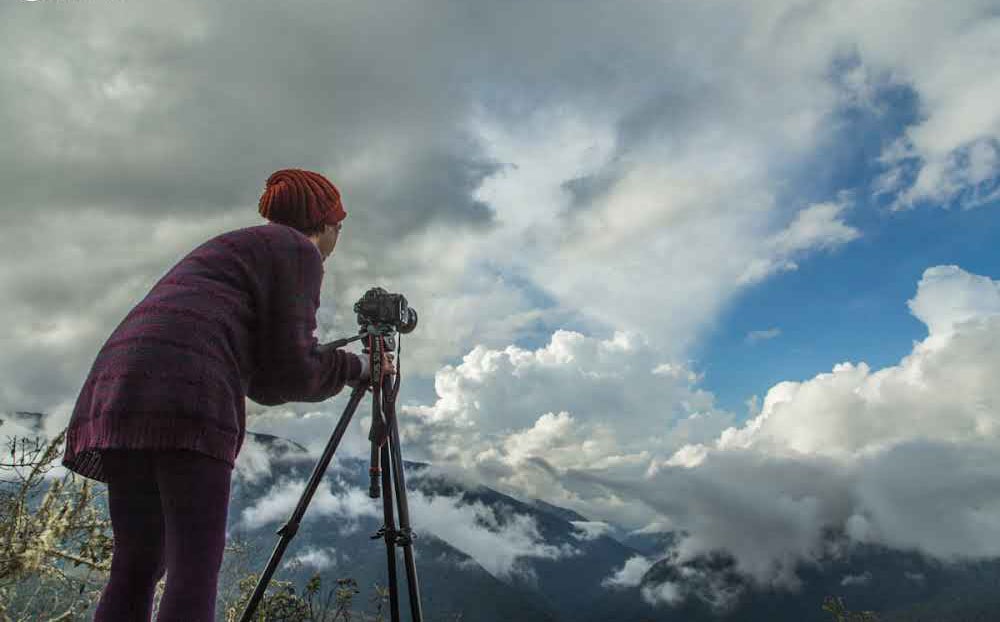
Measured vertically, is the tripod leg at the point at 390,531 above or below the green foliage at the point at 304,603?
above

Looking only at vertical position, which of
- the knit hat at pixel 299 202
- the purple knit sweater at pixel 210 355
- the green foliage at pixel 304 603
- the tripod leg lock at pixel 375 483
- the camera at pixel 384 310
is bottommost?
the green foliage at pixel 304 603

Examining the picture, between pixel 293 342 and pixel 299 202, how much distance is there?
0.77 m

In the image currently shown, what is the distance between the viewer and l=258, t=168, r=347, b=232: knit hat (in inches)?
97.3

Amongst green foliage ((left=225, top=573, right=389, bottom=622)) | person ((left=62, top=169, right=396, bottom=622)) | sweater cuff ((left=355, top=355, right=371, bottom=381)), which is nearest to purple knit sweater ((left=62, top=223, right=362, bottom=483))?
person ((left=62, top=169, right=396, bottom=622))

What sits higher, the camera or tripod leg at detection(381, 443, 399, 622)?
the camera

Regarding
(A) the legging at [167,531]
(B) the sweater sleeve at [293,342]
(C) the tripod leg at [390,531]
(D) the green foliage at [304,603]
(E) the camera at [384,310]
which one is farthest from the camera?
(D) the green foliage at [304,603]

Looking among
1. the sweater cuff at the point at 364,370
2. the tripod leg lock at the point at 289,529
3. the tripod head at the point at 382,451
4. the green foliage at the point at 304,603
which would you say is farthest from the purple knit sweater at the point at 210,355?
the green foliage at the point at 304,603

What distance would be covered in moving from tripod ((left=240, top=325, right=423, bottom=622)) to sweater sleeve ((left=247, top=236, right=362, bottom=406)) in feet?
0.77

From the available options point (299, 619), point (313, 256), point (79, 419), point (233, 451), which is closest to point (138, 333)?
point (79, 419)

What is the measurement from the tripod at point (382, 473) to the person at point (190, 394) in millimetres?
338

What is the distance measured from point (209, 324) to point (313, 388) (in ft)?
1.45

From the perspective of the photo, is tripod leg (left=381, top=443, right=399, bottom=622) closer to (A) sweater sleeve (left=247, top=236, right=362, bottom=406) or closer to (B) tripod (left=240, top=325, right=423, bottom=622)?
(B) tripod (left=240, top=325, right=423, bottom=622)

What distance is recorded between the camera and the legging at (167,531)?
5.49ft

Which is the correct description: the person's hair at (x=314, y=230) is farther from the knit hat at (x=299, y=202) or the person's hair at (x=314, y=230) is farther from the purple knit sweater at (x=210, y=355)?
the purple knit sweater at (x=210, y=355)
